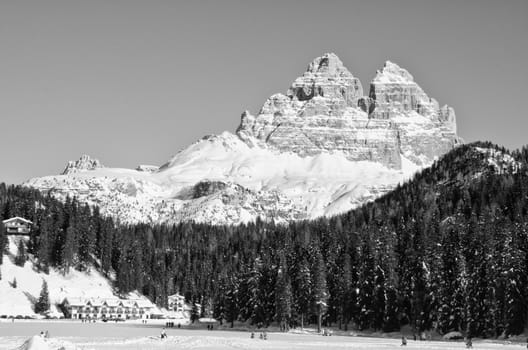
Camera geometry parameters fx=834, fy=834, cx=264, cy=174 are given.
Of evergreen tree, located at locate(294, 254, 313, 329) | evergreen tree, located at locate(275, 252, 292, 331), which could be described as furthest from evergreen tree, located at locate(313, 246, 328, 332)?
evergreen tree, located at locate(275, 252, 292, 331)

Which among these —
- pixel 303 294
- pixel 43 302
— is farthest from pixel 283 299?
pixel 43 302

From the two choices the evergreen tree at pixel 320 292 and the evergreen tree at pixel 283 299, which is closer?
the evergreen tree at pixel 320 292

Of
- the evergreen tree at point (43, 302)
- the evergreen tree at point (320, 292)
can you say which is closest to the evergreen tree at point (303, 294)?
the evergreen tree at point (320, 292)

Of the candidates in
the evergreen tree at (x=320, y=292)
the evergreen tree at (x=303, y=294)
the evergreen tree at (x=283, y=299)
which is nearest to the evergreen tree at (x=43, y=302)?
the evergreen tree at (x=283, y=299)

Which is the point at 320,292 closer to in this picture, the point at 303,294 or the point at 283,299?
the point at 303,294

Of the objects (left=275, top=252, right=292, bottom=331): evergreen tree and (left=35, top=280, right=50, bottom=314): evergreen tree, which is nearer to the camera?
(left=275, top=252, right=292, bottom=331): evergreen tree

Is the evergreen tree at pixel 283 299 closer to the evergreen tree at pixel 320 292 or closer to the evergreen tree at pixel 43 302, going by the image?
the evergreen tree at pixel 320 292

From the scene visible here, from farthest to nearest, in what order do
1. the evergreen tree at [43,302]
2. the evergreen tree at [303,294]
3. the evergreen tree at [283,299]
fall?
the evergreen tree at [43,302], the evergreen tree at [303,294], the evergreen tree at [283,299]

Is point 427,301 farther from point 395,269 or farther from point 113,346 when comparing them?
point 113,346

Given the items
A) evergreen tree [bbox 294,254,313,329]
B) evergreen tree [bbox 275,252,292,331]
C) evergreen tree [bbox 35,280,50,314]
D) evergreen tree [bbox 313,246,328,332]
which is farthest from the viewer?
evergreen tree [bbox 35,280,50,314]

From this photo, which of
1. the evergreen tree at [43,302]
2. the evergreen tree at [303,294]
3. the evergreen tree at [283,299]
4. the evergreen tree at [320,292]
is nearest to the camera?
the evergreen tree at [320,292]

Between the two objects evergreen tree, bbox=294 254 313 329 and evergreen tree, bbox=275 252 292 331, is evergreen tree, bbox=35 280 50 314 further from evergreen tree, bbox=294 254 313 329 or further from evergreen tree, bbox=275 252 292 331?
evergreen tree, bbox=294 254 313 329

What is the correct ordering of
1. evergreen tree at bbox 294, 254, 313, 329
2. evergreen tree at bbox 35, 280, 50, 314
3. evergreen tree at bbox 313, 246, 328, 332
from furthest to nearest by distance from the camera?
evergreen tree at bbox 35, 280, 50, 314, evergreen tree at bbox 294, 254, 313, 329, evergreen tree at bbox 313, 246, 328, 332

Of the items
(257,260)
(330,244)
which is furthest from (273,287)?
(330,244)
